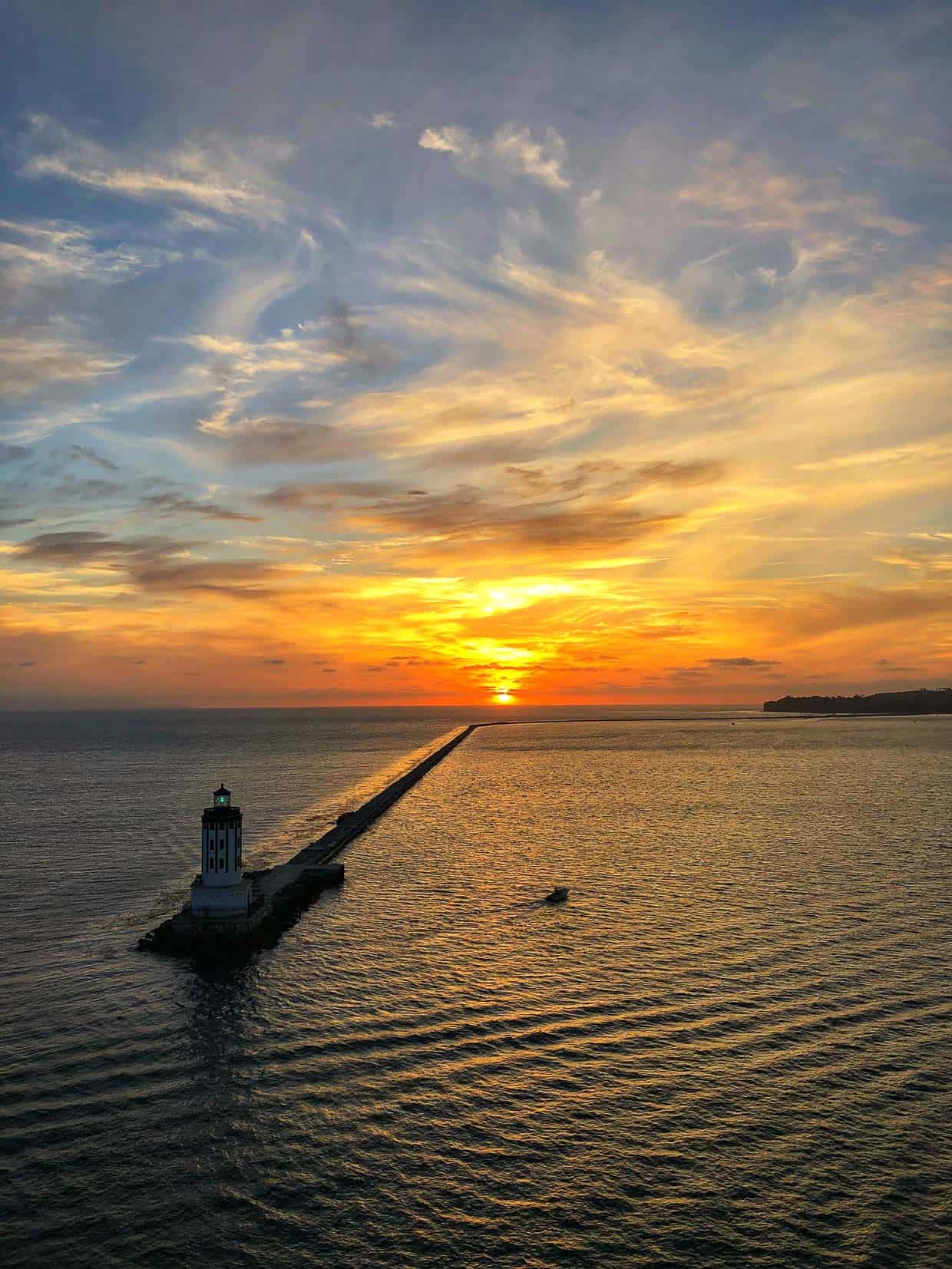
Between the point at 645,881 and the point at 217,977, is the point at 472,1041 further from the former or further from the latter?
the point at 645,881

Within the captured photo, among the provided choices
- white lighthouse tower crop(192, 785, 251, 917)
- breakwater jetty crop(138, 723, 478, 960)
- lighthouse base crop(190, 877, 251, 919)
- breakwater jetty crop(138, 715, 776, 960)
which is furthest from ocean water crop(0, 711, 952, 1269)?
white lighthouse tower crop(192, 785, 251, 917)

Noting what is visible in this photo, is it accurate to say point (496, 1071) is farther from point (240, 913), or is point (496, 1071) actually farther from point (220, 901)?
point (220, 901)

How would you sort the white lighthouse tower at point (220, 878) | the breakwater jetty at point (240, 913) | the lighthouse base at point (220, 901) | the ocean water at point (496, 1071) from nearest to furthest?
the ocean water at point (496, 1071) → the breakwater jetty at point (240, 913) → the lighthouse base at point (220, 901) → the white lighthouse tower at point (220, 878)

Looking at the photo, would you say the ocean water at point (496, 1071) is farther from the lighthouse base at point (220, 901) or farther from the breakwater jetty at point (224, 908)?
the lighthouse base at point (220, 901)

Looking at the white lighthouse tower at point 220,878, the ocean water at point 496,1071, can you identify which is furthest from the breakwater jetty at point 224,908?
the ocean water at point 496,1071

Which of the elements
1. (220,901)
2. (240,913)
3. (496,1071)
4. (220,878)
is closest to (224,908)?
(220,901)
